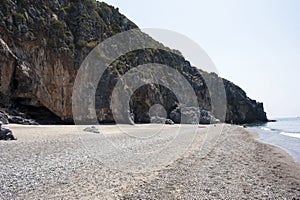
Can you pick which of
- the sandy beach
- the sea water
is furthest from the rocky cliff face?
the sea water

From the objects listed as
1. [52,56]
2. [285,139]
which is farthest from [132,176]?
[52,56]

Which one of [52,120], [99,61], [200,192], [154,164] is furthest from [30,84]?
[200,192]

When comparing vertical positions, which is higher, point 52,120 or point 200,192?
point 52,120

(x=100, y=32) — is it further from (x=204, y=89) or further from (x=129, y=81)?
(x=204, y=89)

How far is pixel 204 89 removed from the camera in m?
78.4

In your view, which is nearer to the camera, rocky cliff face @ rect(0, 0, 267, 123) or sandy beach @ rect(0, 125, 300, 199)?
sandy beach @ rect(0, 125, 300, 199)

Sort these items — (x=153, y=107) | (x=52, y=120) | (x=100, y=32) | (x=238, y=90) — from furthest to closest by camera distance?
(x=238, y=90), (x=153, y=107), (x=100, y=32), (x=52, y=120)

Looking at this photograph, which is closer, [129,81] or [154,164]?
[154,164]

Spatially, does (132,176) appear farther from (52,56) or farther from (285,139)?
(52,56)

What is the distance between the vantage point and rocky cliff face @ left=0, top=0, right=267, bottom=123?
26.8 metres

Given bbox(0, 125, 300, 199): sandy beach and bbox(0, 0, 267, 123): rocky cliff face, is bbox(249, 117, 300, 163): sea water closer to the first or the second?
bbox(0, 125, 300, 199): sandy beach

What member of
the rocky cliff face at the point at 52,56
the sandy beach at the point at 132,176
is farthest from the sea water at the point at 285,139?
the rocky cliff face at the point at 52,56

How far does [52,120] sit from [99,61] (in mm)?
12634

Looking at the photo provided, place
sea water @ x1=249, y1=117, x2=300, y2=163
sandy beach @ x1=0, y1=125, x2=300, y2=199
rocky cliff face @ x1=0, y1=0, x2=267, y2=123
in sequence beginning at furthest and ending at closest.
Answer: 1. rocky cliff face @ x1=0, y1=0, x2=267, y2=123
2. sea water @ x1=249, y1=117, x2=300, y2=163
3. sandy beach @ x1=0, y1=125, x2=300, y2=199
